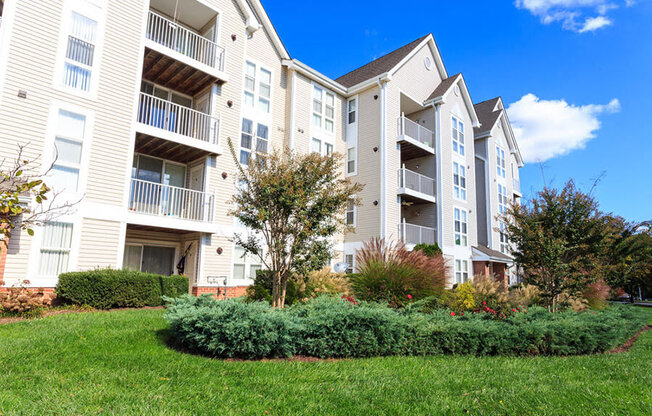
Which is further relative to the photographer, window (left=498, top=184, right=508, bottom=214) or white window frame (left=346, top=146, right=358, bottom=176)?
window (left=498, top=184, right=508, bottom=214)

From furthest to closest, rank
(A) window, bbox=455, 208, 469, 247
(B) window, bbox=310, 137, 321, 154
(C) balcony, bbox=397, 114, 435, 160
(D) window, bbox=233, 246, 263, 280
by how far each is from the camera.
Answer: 1. (A) window, bbox=455, 208, 469, 247
2. (C) balcony, bbox=397, 114, 435, 160
3. (B) window, bbox=310, 137, 321, 154
4. (D) window, bbox=233, 246, 263, 280

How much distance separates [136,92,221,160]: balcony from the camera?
13281 millimetres

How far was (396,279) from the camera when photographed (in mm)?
9742

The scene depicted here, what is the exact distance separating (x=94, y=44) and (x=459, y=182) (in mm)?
19197

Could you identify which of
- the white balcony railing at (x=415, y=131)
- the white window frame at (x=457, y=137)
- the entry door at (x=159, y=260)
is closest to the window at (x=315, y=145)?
the white balcony railing at (x=415, y=131)

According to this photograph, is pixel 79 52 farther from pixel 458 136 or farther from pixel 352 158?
pixel 458 136

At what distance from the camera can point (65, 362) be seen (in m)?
4.89

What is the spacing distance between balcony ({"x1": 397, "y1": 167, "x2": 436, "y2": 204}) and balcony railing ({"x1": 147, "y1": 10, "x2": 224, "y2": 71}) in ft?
32.5

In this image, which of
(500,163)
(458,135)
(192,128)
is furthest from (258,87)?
(500,163)

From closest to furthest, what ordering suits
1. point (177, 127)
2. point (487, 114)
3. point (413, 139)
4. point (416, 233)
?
point (177, 127), point (416, 233), point (413, 139), point (487, 114)

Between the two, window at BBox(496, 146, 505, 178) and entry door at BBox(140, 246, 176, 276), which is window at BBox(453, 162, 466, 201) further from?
entry door at BBox(140, 246, 176, 276)

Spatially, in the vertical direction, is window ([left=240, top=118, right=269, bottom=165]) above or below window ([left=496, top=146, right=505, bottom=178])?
below

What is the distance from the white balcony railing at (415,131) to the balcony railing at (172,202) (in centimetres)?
1070

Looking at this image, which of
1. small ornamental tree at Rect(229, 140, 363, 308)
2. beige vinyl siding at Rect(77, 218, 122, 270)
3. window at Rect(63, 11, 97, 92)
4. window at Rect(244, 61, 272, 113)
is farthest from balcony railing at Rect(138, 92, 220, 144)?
small ornamental tree at Rect(229, 140, 363, 308)
